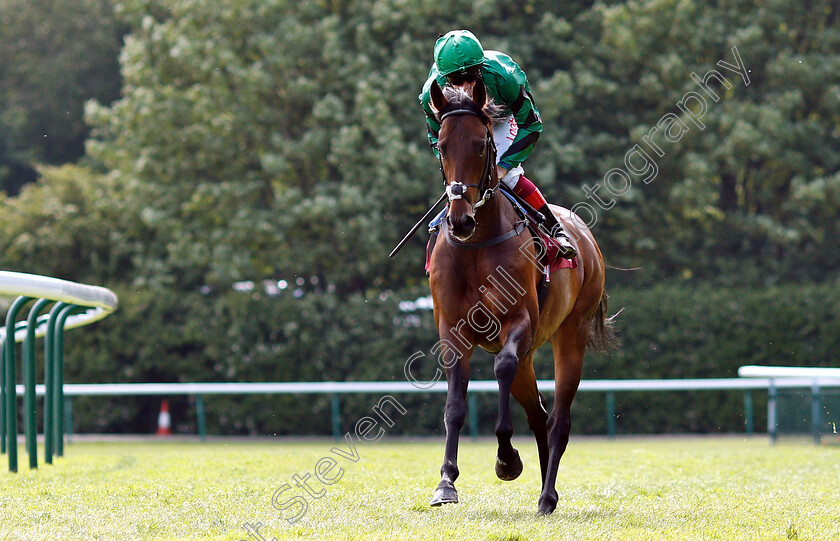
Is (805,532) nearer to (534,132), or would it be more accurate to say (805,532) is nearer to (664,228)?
(534,132)

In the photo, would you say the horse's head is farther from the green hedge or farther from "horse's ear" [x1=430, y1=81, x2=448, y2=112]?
the green hedge

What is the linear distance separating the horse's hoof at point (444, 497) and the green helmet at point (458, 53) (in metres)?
2.10

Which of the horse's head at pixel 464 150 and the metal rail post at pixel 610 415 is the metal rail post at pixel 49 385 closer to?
the horse's head at pixel 464 150

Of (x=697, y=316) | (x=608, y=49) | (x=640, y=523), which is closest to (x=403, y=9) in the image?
(x=608, y=49)

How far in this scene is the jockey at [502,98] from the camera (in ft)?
17.2

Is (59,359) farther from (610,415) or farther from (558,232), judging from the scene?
(610,415)

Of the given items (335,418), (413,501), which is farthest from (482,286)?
(335,418)

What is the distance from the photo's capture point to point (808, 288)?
1588cm

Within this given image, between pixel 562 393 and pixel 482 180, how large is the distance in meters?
1.59

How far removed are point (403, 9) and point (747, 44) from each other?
5.74m

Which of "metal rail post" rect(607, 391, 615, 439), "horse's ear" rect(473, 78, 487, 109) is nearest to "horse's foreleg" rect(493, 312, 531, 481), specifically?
"horse's ear" rect(473, 78, 487, 109)

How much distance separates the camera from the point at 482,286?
5.27 metres

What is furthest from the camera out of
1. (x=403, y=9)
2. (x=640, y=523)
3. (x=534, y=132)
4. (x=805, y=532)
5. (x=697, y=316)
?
(x=403, y=9)

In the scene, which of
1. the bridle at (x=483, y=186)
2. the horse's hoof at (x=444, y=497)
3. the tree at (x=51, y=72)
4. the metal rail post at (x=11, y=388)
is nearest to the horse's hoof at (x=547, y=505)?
the horse's hoof at (x=444, y=497)
